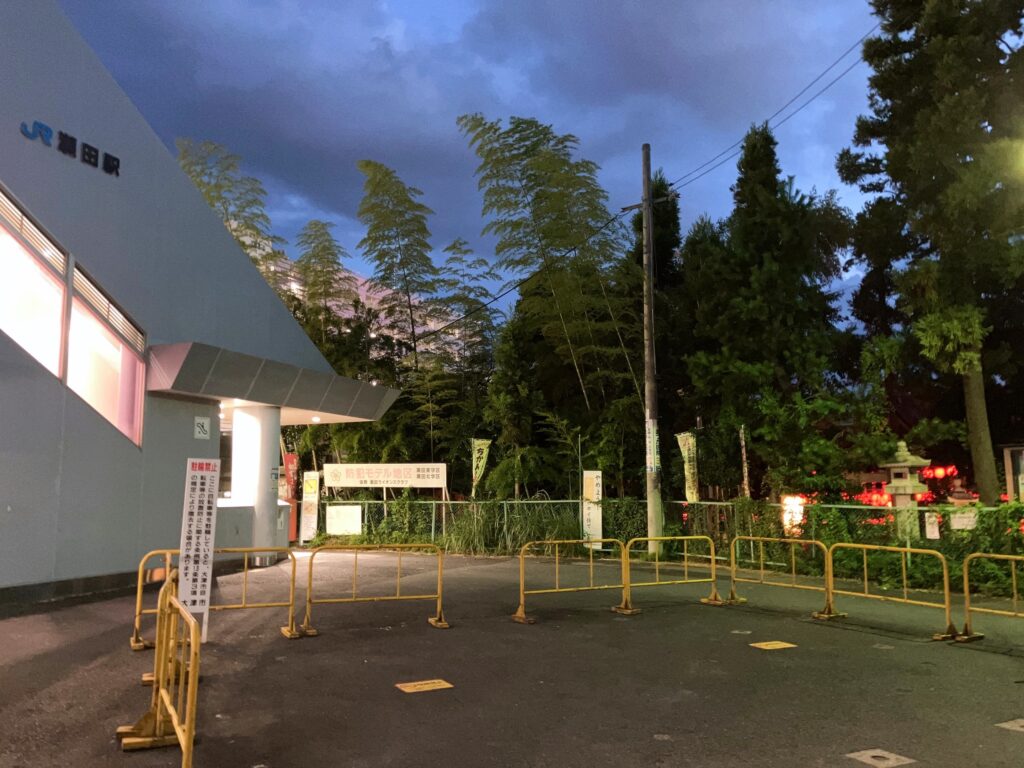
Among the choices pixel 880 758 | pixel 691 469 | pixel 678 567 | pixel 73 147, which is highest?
pixel 73 147

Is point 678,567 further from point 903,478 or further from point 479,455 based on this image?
point 479,455

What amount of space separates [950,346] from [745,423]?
4.20m

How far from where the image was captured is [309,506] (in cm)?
2039

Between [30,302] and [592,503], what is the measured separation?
11.1 metres

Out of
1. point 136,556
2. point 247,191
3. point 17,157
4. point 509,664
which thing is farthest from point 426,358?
point 509,664

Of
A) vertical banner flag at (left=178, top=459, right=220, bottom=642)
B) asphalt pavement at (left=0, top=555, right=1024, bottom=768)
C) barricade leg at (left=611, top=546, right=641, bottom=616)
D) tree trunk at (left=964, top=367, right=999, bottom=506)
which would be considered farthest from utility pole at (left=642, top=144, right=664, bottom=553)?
vertical banner flag at (left=178, top=459, right=220, bottom=642)

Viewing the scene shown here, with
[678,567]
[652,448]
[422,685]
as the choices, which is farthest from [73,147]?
[678,567]

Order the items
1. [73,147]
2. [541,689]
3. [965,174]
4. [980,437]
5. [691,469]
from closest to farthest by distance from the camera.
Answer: [541,689] → [73,147] → [965,174] → [691,469] → [980,437]

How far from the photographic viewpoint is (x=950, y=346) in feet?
50.1

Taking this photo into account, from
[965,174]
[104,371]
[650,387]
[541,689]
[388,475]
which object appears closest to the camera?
[541,689]

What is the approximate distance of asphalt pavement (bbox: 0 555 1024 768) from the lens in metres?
4.93

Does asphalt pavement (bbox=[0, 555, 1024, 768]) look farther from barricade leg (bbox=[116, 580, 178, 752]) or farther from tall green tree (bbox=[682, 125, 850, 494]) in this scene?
tall green tree (bbox=[682, 125, 850, 494])

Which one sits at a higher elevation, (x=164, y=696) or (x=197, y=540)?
(x=197, y=540)

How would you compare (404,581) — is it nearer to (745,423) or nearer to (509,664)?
(509,664)
